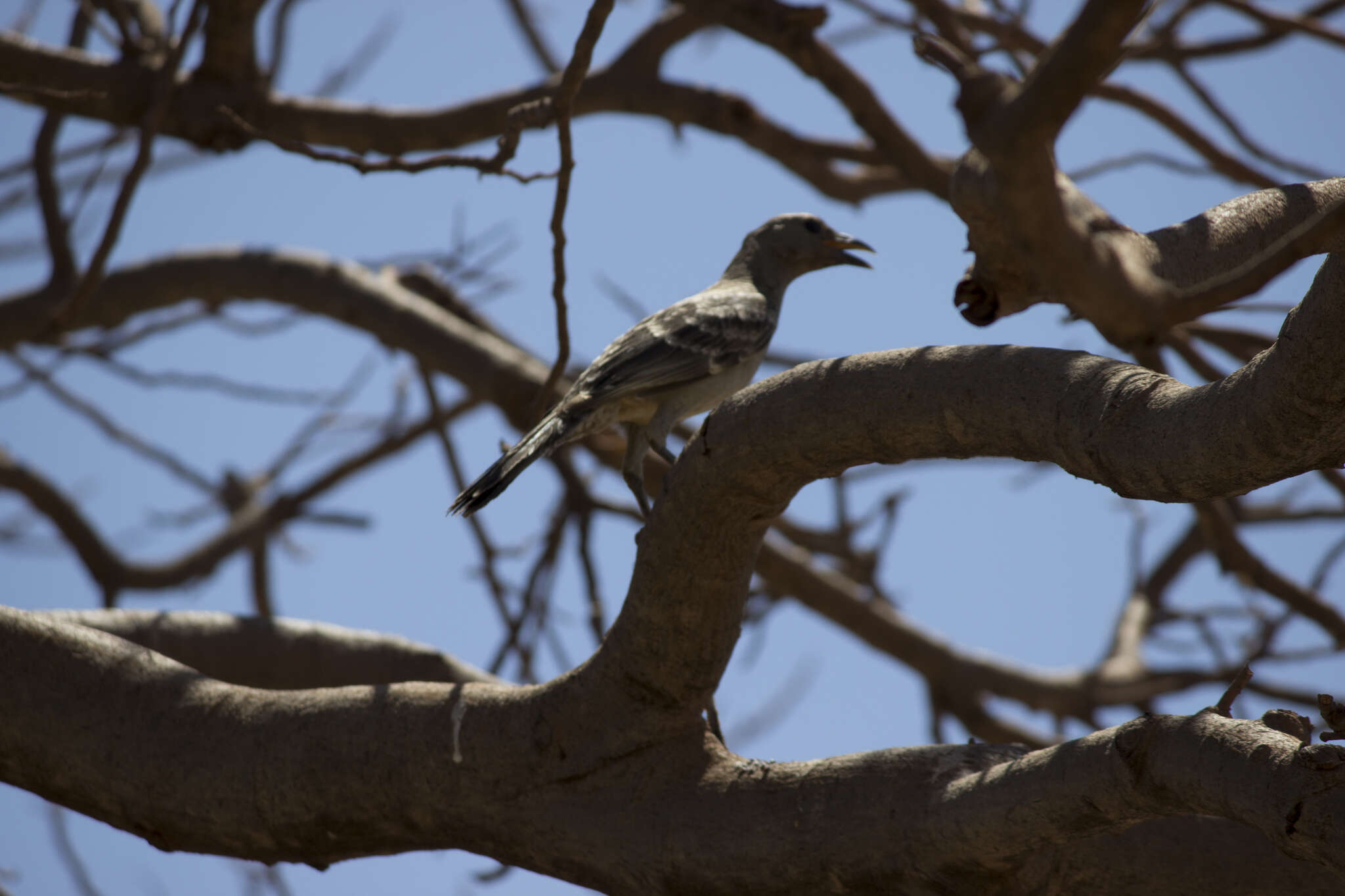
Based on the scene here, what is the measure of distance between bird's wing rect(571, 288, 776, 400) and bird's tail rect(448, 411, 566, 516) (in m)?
0.18

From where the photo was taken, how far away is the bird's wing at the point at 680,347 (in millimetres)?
3934

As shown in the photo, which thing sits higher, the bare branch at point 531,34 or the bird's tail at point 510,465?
the bare branch at point 531,34

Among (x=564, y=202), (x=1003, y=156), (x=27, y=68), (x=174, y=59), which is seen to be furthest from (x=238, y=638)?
(x=1003, y=156)

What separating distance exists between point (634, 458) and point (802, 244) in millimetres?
1504

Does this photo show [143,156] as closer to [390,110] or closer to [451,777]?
[390,110]

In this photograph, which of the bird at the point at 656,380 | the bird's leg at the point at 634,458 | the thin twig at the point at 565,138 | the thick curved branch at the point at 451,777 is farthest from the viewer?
the bird's leg at the point at 634,458

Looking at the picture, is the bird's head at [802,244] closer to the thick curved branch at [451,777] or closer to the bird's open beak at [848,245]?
the bird's open beak at [848,245]

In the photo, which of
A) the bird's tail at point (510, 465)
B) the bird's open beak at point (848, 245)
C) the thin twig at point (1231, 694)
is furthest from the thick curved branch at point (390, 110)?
the thin twig at point (1231, 694)

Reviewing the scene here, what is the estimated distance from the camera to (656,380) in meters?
3.99

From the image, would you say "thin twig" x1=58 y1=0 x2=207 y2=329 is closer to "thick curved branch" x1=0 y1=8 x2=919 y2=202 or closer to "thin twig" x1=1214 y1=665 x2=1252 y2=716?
"thick curved branch" x1=0 y1=8 x2=919 y2=202

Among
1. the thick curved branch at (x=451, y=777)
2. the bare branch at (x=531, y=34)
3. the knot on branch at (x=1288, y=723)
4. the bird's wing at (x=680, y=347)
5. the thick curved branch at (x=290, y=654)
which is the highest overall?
the bare branch at (x=531, y=34)

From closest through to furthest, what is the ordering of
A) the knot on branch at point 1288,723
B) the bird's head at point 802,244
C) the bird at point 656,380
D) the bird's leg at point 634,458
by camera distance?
1. the knot on branch at point 1288,723
2. the bird at point 656,380
3. the bird's leg at point 634,458
4. the bird's head at point 802,244

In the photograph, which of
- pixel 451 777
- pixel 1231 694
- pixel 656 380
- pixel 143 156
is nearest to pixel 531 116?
pixel 656 380

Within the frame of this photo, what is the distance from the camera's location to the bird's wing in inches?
155
